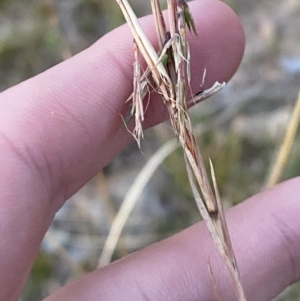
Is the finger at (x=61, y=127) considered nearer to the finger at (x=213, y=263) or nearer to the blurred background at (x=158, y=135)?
the finger at (x=213, y=263)

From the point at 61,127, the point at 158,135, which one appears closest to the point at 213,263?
the point at 61,127

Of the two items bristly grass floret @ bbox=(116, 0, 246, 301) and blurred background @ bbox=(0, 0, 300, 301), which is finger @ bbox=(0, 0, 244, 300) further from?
blurred background @ bbox=(0, 0, 300, 301)

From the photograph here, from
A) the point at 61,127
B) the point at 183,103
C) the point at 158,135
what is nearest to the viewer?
the point at 183,103

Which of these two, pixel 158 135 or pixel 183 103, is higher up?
pixel 183 103

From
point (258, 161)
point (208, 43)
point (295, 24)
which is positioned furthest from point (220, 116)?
point (208, 43)

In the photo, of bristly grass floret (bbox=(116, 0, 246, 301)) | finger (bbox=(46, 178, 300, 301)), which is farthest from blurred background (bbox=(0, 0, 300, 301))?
bristly grass floret (bbox=(116, 0, 246, 301))

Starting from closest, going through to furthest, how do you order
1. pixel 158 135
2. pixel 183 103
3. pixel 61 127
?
1. pixel 183 103
2. pixel 61 127
3. pixel 158 135

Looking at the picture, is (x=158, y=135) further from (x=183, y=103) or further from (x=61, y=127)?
(x=183, y=103)
